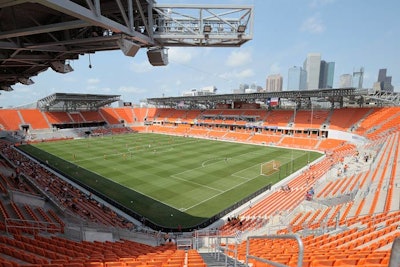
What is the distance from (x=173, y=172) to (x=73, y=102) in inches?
1900

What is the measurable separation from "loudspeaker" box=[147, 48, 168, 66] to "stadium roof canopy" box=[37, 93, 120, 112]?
5653cm

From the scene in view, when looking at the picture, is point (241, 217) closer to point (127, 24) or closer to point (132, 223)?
point (132, 223)

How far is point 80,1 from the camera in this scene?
279 inches

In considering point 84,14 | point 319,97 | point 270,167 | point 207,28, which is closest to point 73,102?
point 270,167

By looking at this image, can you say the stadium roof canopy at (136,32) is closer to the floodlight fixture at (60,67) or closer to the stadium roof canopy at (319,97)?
the floodlight fixture at (60,67)

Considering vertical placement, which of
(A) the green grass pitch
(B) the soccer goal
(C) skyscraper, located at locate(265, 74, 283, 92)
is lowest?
(A) the green grass pitch

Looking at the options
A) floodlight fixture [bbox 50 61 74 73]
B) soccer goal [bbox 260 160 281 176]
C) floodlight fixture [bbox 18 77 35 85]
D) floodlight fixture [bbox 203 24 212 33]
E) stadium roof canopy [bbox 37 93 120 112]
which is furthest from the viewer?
stadium roof canopy [bbox 37 93 120 112]

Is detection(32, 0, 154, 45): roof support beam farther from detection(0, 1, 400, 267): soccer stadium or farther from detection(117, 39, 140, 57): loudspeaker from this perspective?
detection(117, 39, 140, 57): loudspeaker

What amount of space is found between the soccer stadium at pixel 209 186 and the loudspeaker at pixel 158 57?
13 centimetres

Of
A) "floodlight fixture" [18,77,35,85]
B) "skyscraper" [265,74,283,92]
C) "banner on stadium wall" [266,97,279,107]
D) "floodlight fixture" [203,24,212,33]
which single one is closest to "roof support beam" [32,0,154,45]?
"floodlight fixture" [203,24,212,33]

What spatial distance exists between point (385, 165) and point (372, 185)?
450cm

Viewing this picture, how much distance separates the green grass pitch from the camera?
20.8m

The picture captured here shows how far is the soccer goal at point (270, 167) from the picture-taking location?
97.5ft

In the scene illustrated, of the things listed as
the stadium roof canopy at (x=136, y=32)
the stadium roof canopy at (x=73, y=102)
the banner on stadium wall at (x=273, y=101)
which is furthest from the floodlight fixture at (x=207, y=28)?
the stadium roof canopy at (x=73, y=102)
